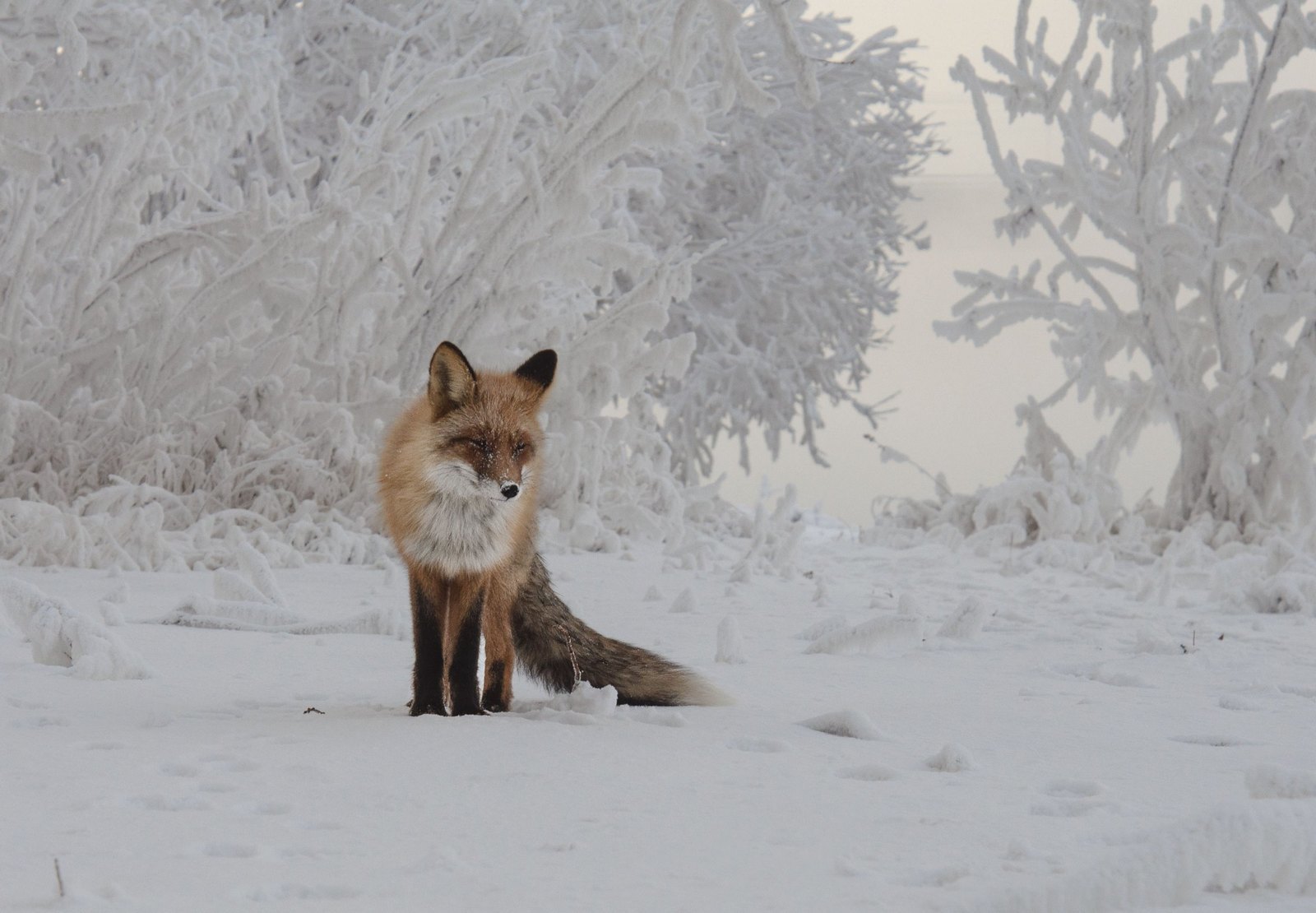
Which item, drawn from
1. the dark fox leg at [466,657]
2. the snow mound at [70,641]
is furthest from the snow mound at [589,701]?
the snow mound at [70,641]

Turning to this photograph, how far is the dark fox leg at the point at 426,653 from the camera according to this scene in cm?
314

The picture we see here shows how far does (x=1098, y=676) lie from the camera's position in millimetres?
4109

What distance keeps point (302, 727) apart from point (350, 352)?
4.96 metres

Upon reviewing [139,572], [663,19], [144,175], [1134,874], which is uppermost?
[663,19]

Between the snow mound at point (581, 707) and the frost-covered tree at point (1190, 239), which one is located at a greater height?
the frost-covered tree at point (1190, 239)

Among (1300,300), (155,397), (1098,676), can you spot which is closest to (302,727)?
(1098,676)

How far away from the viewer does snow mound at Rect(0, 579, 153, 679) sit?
3469mm

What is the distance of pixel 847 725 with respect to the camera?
300cm

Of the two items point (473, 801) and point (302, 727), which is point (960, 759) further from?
point (302, 727)

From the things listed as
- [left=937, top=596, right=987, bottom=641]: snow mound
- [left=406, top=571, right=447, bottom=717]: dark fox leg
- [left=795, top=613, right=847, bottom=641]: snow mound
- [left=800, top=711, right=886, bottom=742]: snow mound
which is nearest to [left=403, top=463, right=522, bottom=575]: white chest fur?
[left=406, top=571, right=447, bottom=717]: dark fox leg

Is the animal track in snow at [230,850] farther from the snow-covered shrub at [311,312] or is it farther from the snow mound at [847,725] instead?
the snow-covered shrub at [311,312]

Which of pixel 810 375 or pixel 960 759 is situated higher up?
pixel 810 375

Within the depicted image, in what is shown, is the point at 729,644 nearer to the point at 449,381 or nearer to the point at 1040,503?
the point at 449,381

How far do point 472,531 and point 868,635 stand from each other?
1.92 metres
